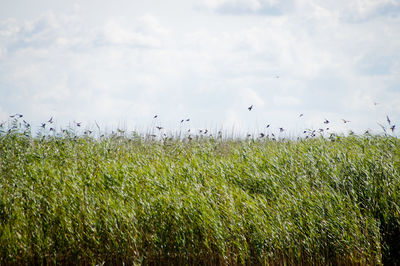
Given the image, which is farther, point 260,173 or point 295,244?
point 260,173

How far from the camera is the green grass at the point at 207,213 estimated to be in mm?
7863

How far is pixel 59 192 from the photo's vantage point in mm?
9156

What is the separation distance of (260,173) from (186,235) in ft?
9.83

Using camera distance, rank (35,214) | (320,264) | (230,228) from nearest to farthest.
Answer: (320,264)
(230,228)
(35,214)

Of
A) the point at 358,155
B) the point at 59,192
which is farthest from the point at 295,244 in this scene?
the point at 59,192

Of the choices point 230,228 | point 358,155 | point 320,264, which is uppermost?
point 358,155

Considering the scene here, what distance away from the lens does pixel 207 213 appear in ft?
27.0

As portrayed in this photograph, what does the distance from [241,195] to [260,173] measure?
4.57ft

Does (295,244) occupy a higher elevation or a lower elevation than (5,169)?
lower

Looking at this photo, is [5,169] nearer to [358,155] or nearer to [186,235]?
[186,235]

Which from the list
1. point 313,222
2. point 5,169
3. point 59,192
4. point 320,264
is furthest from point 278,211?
point 5,169

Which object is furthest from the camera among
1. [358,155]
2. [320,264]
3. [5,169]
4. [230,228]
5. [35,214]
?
[5,169]

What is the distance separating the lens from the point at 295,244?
794 cm

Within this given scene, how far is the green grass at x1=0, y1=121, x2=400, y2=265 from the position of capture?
25.8ft
